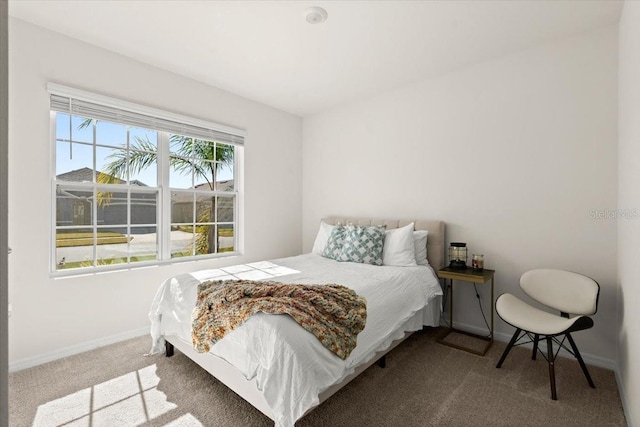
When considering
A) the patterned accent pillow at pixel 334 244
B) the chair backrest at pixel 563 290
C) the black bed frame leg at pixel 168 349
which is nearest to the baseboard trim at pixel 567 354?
the chair backrest at pixel 563 290

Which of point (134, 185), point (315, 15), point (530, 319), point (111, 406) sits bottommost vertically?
point (111, 406)

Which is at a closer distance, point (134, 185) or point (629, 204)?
point (629, 204)

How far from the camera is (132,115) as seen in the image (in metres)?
2.99

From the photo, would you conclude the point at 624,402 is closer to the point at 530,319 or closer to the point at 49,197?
the point at 530,319

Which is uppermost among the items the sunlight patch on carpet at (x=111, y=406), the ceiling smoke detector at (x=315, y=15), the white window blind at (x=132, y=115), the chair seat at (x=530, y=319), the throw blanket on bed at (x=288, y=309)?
the ceiling smoke detector at (x=315, y=15)

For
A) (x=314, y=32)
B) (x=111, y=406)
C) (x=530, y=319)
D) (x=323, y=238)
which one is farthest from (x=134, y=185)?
(x=530, y=319)

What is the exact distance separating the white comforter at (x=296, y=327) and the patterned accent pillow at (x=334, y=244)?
0.30 ft

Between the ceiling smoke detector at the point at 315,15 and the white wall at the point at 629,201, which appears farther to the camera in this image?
the ceiling smoke detector at the point at 315,15

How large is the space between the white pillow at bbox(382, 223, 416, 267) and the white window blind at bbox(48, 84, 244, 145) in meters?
2.24

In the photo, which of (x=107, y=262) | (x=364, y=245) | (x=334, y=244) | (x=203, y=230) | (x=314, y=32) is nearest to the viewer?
(x=314, y=32)

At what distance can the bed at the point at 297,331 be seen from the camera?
1535 millimetres

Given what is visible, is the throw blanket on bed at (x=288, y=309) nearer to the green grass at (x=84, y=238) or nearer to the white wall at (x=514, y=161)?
the green grass at (x=84, y=238)

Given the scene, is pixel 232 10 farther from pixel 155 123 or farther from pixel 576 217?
pixel 576 217

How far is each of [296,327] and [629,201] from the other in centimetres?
218
